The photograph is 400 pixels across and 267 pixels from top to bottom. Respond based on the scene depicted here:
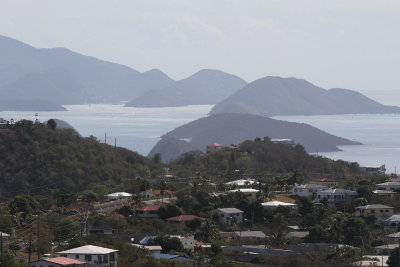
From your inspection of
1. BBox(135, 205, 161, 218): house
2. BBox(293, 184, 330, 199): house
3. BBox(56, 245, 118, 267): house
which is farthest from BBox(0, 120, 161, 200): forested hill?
BBox(56, 245, 118, 267): house

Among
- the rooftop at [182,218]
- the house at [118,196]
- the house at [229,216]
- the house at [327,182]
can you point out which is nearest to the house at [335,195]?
the house at [327,182]

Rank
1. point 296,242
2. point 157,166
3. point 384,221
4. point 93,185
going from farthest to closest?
point 157,166
point 93,185
point 384,221
point 296,242

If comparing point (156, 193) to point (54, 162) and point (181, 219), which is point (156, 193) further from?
point (54, 162)

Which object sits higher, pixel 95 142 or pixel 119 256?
pixel 95 142

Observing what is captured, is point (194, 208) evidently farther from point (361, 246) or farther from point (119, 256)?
point (119, 256)

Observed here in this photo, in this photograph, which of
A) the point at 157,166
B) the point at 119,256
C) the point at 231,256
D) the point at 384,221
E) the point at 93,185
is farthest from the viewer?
the point at 157,166

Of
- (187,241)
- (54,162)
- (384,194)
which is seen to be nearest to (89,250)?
(187,241)

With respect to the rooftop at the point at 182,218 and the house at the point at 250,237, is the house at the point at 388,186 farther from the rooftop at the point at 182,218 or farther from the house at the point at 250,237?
the house at the point at 250,237

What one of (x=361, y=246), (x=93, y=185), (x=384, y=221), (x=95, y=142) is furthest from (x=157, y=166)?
(x=361, y=246)
